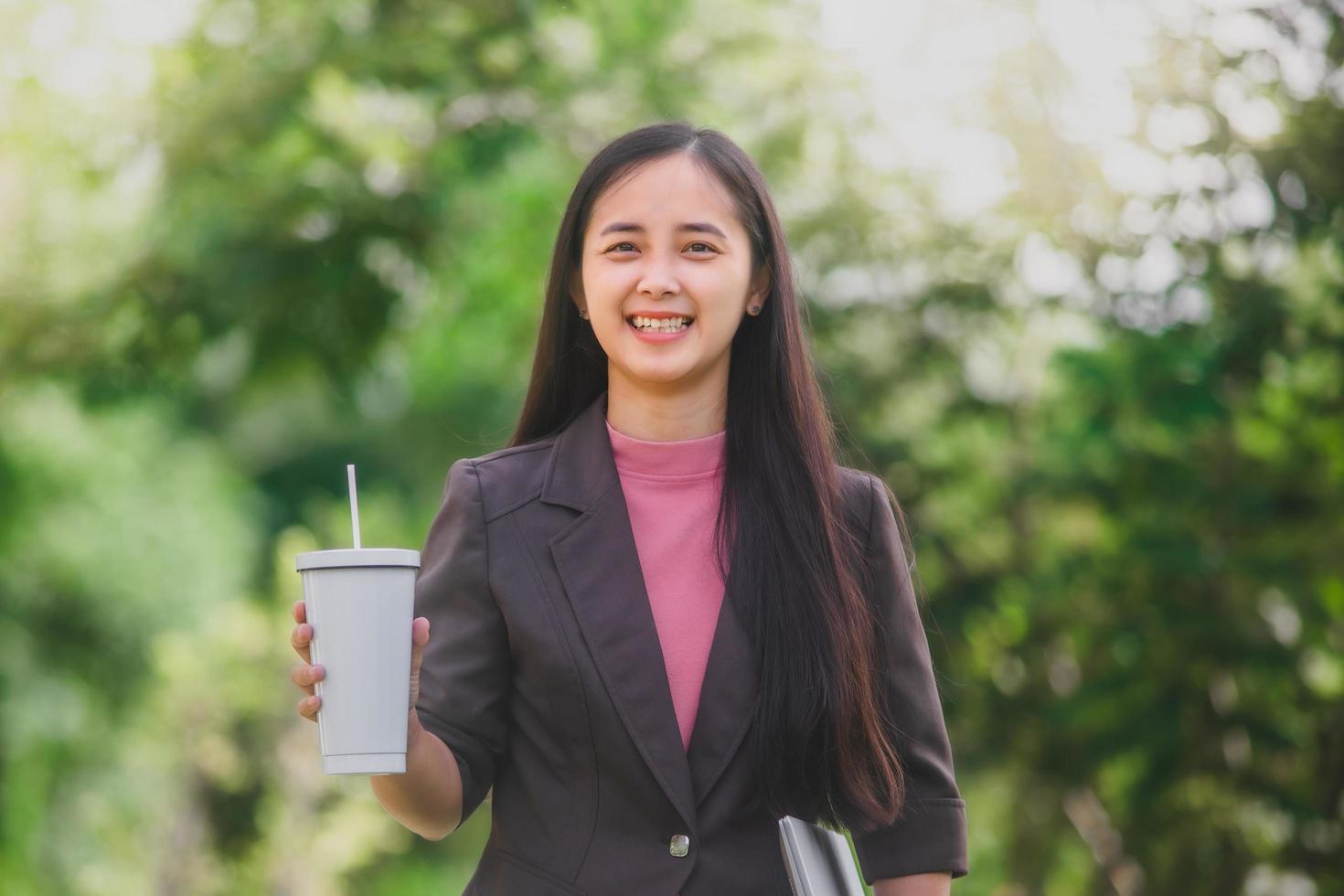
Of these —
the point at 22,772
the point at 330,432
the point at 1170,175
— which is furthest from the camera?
the point at 330,432

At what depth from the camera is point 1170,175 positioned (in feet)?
20.8

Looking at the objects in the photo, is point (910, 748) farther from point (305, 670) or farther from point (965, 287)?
point (965, 287)

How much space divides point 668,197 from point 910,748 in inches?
35.9

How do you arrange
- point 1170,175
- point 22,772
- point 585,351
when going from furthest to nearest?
point 22,772 < point 1170,175 < point 585,351

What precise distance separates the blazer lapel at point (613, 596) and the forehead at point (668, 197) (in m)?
0.34

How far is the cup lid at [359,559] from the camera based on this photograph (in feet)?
7.02

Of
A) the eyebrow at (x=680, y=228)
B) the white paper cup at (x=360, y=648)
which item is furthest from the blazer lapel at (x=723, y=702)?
the eyebrow at (x=680, y=228)

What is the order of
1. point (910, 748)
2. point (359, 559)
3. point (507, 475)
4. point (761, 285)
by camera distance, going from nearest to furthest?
point (359, 559)
point (910, 748)
point (507, 475)
point (761, 285)

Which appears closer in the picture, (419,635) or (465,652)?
(419,635)

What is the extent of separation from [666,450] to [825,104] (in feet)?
16.3

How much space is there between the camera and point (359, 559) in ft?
7.05

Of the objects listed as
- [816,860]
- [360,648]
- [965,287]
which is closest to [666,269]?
[360,648]

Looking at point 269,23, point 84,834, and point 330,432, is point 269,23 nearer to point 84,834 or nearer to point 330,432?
point 84,834

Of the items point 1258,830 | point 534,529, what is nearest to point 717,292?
point 534,529
